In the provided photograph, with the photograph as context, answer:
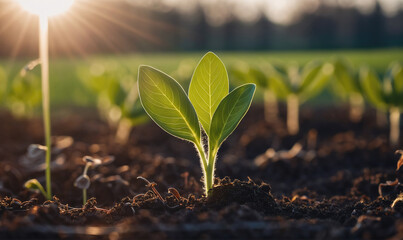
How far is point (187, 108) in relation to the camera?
1.64 metres

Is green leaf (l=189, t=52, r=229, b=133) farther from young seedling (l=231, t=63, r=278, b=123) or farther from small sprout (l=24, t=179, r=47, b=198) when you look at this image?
young seedling (l=231, t=63, r=278, b=123)

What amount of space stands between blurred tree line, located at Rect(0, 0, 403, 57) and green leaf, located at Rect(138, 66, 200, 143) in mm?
30978

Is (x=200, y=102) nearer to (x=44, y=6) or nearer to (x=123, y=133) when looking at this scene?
(x=44, y=6)

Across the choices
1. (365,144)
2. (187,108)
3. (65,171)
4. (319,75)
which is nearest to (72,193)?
(65,171)

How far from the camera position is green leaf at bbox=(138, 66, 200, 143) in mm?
1613

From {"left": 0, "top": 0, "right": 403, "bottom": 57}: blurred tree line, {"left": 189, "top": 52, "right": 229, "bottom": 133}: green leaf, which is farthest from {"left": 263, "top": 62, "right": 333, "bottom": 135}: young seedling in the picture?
{"left": 0, "top": 0, "right": 403, "bottom": 57}: blurred tree line

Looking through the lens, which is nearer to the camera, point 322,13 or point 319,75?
point 319,75

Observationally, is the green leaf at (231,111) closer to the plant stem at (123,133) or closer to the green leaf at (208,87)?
the green leaf at (208,87)

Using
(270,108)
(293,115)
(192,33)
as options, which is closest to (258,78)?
(293,115)

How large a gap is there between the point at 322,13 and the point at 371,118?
3908 centimetres

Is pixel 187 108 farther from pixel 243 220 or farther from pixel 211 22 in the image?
pixel 211 22

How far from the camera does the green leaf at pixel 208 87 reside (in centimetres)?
164

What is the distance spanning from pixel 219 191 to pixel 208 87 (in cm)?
43

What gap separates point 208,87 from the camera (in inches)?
66.9
